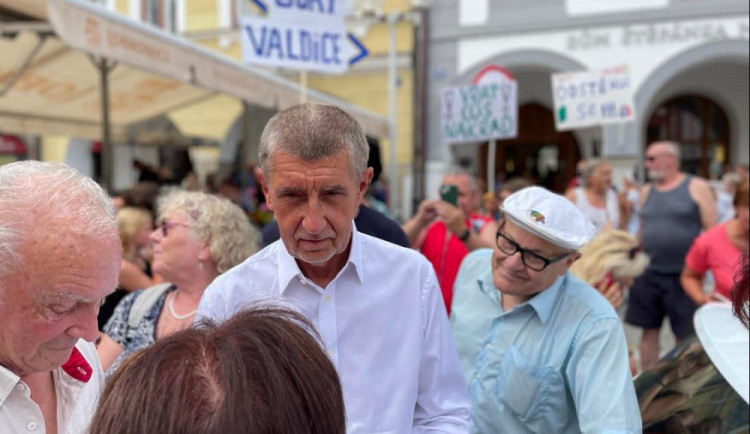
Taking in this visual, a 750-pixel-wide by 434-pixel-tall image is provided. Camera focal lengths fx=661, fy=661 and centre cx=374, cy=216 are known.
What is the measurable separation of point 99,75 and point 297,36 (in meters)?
3.78

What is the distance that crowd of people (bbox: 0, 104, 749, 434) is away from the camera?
34.0 inches

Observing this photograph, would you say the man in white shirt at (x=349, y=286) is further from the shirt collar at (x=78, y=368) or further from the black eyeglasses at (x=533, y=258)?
the black eyeglasses at (x=533, y=258)

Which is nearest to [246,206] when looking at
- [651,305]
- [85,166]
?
[651,305]

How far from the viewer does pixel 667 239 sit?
4.99m

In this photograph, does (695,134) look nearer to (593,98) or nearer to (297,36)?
(593,98)

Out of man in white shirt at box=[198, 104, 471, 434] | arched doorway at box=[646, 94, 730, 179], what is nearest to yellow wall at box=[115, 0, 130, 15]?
arched doorway at box=[646, 94, 730, 179]

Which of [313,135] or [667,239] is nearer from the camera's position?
[313,135]

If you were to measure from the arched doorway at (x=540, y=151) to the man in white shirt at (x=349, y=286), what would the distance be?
13.4m

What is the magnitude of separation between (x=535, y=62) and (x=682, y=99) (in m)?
3.38

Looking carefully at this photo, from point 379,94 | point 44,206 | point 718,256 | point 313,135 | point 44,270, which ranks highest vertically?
point 379,94

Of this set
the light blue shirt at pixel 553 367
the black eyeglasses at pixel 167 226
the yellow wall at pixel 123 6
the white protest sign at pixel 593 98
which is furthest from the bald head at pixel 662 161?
the yellow wall at pixel 123 6

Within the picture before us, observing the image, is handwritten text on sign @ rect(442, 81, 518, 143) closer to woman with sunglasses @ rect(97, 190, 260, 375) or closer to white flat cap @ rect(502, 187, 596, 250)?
woman with sunglasses @ rect(97, 190, 260, 375)

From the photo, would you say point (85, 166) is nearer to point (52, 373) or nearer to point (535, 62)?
point (535, 62)

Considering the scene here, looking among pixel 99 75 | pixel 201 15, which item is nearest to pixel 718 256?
pixel 99 75
